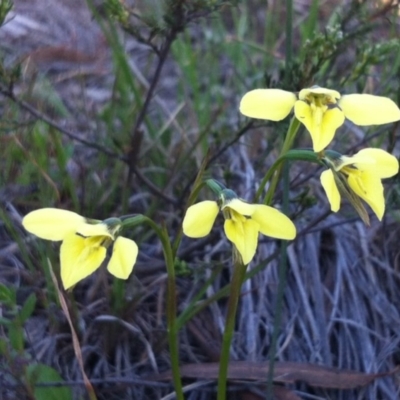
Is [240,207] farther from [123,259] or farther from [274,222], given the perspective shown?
[123,259]

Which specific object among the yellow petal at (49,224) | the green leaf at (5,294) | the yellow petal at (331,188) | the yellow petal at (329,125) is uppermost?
the yellow petal at (329,125)

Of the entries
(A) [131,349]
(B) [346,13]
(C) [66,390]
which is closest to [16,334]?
(C) [66,390]

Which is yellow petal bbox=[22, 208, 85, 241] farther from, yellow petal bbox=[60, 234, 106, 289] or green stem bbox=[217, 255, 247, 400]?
green stem bbox=[217, 255, 247, 400]

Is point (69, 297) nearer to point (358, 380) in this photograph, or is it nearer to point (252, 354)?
point (252, 354)

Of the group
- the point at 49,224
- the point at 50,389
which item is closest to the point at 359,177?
the point at 49,224

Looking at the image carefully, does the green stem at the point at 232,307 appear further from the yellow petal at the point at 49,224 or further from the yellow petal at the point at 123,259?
the yellow petal at the point at 49,224

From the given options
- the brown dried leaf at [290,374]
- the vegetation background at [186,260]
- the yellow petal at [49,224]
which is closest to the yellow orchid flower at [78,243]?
the yellow petal at [49,224]
